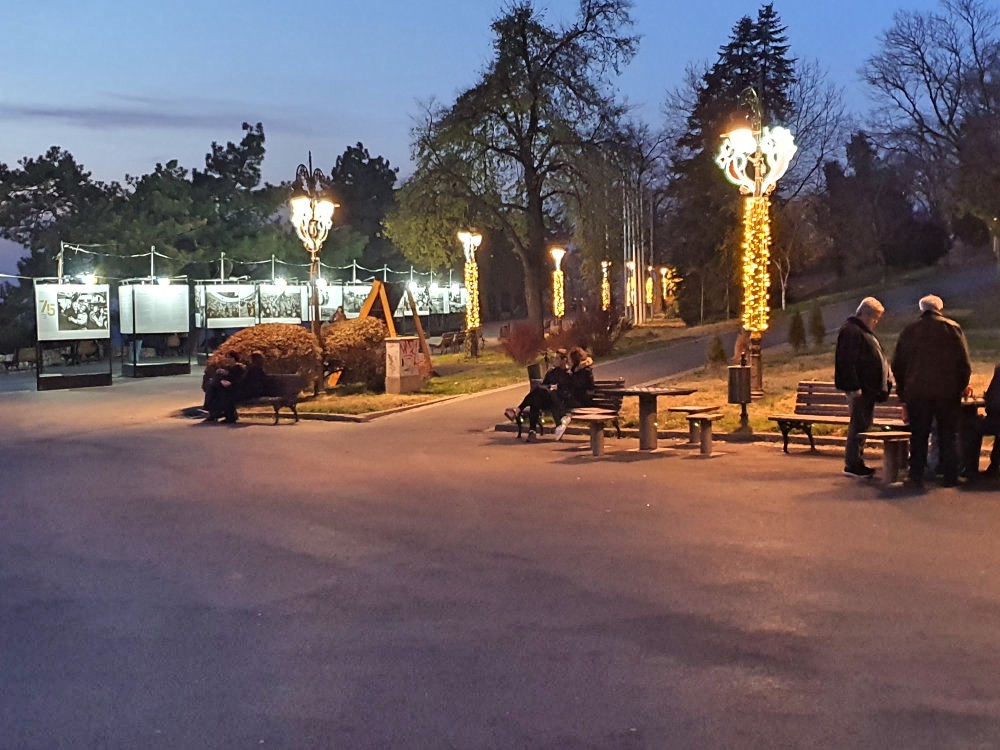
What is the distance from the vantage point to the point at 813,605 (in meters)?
7.07

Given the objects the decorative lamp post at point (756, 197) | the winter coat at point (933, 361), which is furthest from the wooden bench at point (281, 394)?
the winter coat at point (933, 361)

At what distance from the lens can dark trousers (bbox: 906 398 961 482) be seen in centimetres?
1086

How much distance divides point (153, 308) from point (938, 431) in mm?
27124

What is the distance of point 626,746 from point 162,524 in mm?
6715

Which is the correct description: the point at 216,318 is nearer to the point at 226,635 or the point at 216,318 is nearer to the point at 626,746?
the point at 226,635

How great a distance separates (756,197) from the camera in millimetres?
19391

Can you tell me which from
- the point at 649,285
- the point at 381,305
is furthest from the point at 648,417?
the point at 649,285

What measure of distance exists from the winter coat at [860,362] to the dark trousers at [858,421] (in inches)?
6.6

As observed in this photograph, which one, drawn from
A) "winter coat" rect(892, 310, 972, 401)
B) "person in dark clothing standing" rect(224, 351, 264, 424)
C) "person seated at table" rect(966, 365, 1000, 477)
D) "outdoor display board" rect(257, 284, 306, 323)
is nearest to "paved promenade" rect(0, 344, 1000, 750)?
"person seated at table" rect(966, 365, 1000, 477)

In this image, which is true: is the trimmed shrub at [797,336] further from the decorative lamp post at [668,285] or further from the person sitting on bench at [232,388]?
the decorative lamp post at [668,285]

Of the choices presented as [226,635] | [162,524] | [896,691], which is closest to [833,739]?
[896,691]

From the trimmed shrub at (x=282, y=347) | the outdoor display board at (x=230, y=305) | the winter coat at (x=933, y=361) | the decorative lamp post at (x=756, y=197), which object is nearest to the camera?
the winter coat at (x=933, y=361)

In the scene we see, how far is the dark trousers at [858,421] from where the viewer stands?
1180 centimetres

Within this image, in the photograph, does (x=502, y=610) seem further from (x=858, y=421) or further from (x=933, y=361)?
(x=858, y=421)
